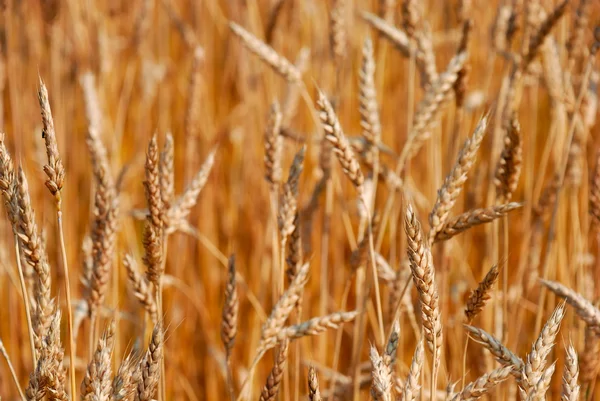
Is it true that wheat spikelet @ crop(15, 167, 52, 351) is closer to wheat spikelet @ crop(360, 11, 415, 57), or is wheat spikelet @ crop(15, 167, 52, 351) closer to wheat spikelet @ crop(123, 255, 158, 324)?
wheat spikelet @ crop(123, 255, 158, 324)

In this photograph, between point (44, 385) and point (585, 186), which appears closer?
point (44, 385)

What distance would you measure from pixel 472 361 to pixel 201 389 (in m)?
0.79

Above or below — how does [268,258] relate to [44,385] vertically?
above

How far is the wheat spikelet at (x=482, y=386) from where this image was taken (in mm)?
739

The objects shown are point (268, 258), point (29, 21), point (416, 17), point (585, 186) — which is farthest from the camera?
point (29, 21)

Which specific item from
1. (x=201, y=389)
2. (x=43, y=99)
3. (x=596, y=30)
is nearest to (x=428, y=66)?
(x=596, y=30)

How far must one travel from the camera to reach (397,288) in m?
1.12

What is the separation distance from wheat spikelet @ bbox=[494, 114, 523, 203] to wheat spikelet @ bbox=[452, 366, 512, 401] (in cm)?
37

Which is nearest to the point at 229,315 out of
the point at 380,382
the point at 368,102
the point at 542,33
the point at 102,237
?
the point at 102,237

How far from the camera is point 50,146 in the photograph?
688 millimetres

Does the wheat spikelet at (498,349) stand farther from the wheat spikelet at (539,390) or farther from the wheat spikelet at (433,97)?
the wheat spikelet at (433,97)

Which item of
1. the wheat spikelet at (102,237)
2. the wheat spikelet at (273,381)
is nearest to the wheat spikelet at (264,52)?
the wheat spikelet at (102,237)

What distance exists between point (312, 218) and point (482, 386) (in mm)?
723

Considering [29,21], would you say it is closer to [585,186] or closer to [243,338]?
[243,338]
